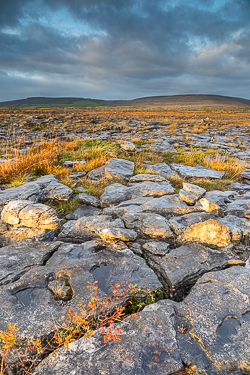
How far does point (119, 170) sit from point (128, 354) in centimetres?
570

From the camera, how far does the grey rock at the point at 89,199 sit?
17.6ft

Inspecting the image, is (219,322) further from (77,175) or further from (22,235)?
(77,175)

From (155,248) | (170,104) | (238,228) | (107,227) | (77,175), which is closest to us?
(155,248)

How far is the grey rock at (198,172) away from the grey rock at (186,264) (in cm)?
401

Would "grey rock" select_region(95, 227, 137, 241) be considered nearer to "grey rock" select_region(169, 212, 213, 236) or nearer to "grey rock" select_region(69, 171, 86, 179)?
"grey rock" select_region(169, 212, 213, 236)

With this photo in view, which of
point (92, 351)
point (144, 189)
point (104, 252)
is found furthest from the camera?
point (144, 189)

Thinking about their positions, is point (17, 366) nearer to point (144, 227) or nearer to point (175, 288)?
point (175, 288)

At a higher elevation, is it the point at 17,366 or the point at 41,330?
the point at 41,330

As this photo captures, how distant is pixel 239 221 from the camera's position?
4504 millimetres

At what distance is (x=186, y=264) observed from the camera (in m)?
3.35

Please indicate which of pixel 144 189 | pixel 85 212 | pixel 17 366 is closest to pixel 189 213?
pixel 144 189

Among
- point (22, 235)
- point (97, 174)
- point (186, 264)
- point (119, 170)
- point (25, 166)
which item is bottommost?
point (186, 264)

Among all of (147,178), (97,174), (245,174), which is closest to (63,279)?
(147,178)

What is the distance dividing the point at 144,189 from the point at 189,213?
158cm
